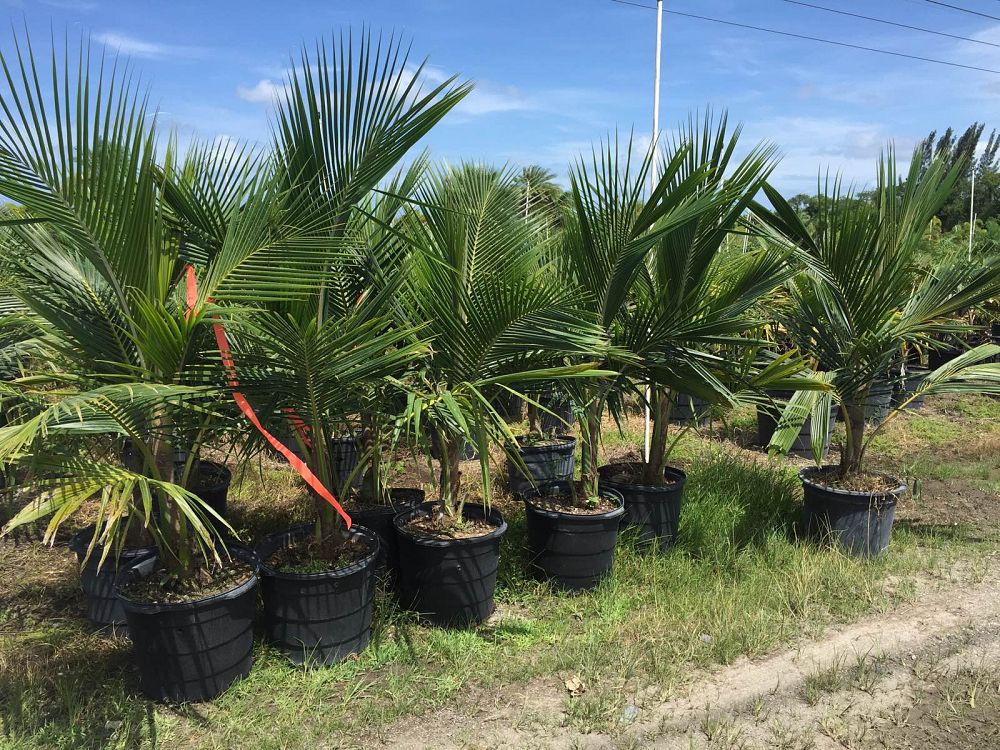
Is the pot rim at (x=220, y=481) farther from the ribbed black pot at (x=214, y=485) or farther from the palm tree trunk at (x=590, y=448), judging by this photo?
the palm tree trunk at (x=590, y=448)

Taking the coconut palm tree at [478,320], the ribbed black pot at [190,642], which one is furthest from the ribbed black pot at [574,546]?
the ribbed black pot at [190,642]

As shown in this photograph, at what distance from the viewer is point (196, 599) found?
2432mm

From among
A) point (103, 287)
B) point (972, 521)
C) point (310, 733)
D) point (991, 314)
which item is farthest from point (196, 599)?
point (991, 314)

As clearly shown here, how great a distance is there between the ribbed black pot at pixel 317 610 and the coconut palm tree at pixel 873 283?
2.15 meters

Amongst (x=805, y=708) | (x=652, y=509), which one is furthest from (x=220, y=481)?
(x=805, y=708)

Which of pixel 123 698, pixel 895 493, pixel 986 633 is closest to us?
pixel 123 698

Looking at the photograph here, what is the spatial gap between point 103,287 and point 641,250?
197 centimetres

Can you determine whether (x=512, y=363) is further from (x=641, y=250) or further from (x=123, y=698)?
(x=123, y=698)

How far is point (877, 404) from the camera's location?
21.6ft

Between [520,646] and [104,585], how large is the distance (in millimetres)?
1727

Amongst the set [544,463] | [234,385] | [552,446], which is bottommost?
[544,463]

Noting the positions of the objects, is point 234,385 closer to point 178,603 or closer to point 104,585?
point 178,603


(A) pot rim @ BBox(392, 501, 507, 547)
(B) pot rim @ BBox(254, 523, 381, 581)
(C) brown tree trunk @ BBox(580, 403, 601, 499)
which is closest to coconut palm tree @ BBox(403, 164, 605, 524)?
(A) pot rim @ BBox(392, 501, 507, 547)

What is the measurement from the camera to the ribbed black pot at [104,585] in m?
2.91
